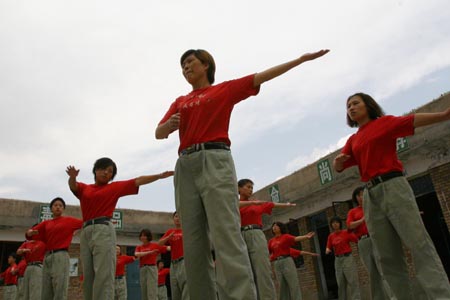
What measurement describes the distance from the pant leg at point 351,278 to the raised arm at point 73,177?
607 centimetres

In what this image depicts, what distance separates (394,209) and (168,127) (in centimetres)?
190

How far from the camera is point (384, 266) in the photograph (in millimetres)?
3279

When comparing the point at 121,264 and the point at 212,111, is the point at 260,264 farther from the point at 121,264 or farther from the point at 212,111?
the point at 121,264

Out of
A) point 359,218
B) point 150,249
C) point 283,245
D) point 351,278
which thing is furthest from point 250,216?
point 150,249

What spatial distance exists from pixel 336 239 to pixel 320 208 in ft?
11.5

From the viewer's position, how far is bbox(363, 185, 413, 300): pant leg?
3217mm

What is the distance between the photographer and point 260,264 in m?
6.31

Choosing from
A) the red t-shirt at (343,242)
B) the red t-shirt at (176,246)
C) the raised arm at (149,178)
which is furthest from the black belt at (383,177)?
the red t-shirt at (343,242)

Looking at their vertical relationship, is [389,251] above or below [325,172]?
below

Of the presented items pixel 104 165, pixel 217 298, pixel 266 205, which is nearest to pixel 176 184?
pixel 217 298

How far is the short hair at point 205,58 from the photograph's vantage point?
3.03 metres

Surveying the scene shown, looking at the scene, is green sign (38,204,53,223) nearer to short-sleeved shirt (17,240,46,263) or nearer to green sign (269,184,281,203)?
short-sleeved shirt (17,240,46,263)

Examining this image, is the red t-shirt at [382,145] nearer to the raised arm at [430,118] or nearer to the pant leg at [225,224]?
the raised arm at [430,118]

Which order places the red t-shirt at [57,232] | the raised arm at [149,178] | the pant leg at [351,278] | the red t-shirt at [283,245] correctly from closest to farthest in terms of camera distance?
the raised arm at [149,178] < the red t-shirt at [57,232] < the pant leg at [351,278] < the red t-shirt at [283,245]
